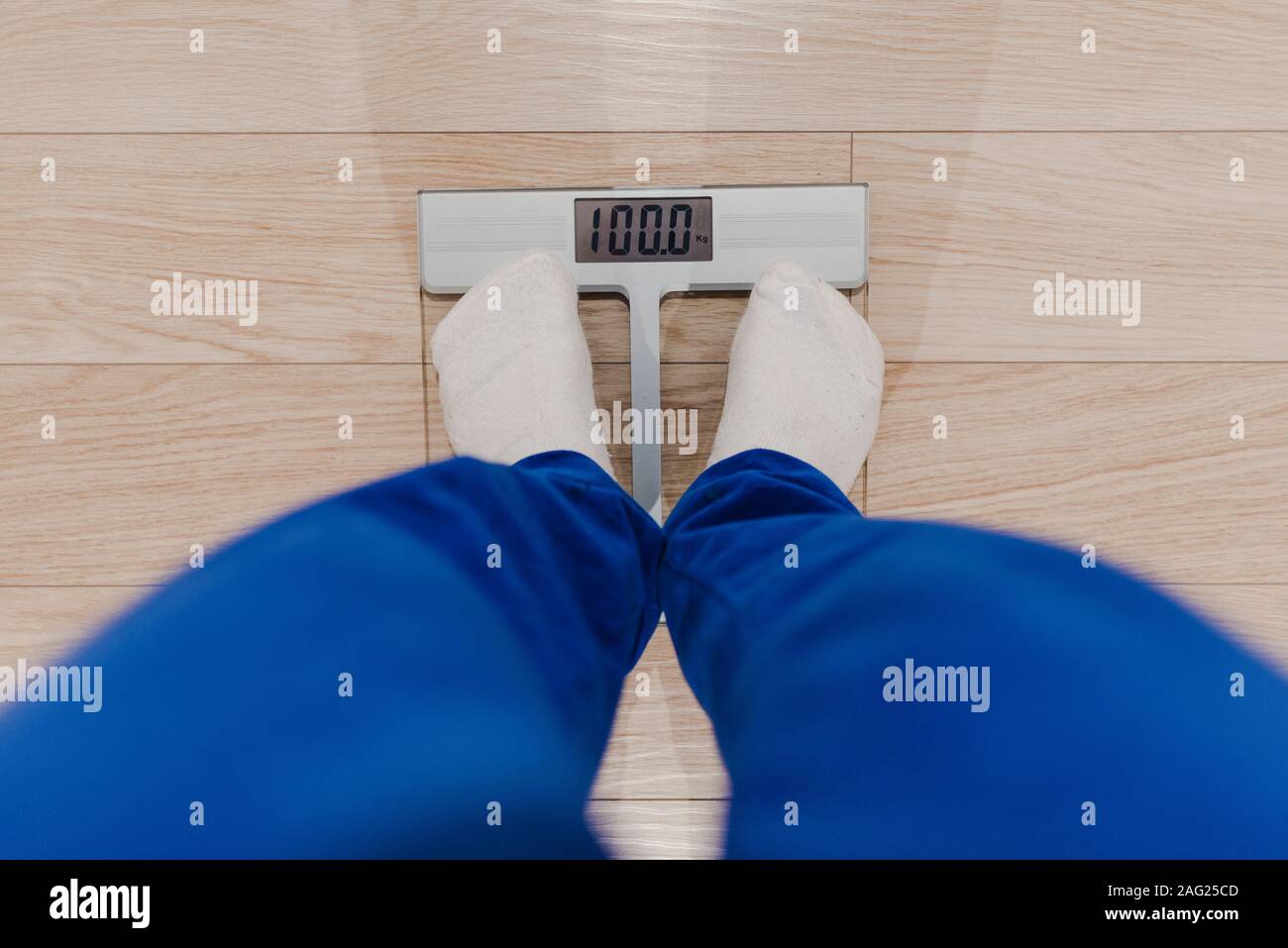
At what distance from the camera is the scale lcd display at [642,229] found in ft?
2.02

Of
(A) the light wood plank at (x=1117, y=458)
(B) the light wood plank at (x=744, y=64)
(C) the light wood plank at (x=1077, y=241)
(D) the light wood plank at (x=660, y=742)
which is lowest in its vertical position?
(D) the light wood plank at (x=660, y=742)

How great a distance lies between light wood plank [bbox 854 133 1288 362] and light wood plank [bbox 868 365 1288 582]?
0.02 metres

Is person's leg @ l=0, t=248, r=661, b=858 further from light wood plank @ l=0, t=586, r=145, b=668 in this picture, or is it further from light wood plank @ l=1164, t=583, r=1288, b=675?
light wood plank @ l=1164, t=583, r=1288, b=675

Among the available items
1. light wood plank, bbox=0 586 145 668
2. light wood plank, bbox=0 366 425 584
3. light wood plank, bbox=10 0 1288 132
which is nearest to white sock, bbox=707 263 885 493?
light wood plank, bbox=10 0 1288 132

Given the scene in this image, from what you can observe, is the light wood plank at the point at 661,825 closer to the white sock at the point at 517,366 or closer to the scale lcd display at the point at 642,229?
Answer: the white sock at the point at 517,366

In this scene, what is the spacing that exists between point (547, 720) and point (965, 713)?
180mm

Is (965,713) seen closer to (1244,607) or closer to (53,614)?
(1244,607)

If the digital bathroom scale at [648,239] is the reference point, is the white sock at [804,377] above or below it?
below

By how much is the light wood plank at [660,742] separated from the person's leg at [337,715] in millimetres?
224

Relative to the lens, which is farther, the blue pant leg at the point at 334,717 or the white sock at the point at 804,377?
the white sock at the point at 804,377

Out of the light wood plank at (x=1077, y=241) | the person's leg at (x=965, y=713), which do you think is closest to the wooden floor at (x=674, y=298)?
the light wood plank at (x=1077, y=241)

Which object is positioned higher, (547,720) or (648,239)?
(648,239)

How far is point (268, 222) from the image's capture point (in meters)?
0.63

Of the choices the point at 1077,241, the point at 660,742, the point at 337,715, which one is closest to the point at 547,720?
the point at 337,715
